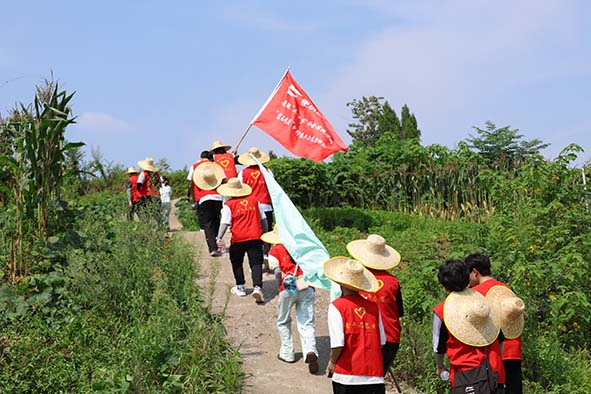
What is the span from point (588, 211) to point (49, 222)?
303 inches

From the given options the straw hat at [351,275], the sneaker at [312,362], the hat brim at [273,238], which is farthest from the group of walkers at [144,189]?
the straw hat at [351,275]

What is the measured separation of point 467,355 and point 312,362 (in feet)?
8.11

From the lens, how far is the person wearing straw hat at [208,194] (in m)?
12.0

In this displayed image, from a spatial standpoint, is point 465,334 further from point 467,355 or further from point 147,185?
point 147,185

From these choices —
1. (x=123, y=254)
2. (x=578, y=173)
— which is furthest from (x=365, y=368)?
(x=578, y=173)

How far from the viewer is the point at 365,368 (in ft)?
19.6

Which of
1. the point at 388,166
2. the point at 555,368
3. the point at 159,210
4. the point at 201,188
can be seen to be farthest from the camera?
the point at 388,166

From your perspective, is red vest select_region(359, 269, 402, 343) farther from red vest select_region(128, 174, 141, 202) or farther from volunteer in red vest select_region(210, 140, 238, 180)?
red vest select_region(128, 174, 141, 202)

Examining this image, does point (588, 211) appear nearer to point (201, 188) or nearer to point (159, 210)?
point (201, 188)

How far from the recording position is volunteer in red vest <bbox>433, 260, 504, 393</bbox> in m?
5.70

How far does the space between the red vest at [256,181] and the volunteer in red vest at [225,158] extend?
1052mm

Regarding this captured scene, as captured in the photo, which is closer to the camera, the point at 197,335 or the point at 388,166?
the point at 197,335

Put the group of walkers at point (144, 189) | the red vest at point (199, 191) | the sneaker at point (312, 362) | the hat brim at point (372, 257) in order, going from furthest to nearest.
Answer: the group of walkers at point (144, 189) < the red vest at point (199, 191) < the sneaker at point (312, 362) < the hat brim at point (372, 257)

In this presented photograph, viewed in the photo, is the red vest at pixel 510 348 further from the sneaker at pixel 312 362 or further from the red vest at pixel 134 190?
the red vest at pixel 134 190
